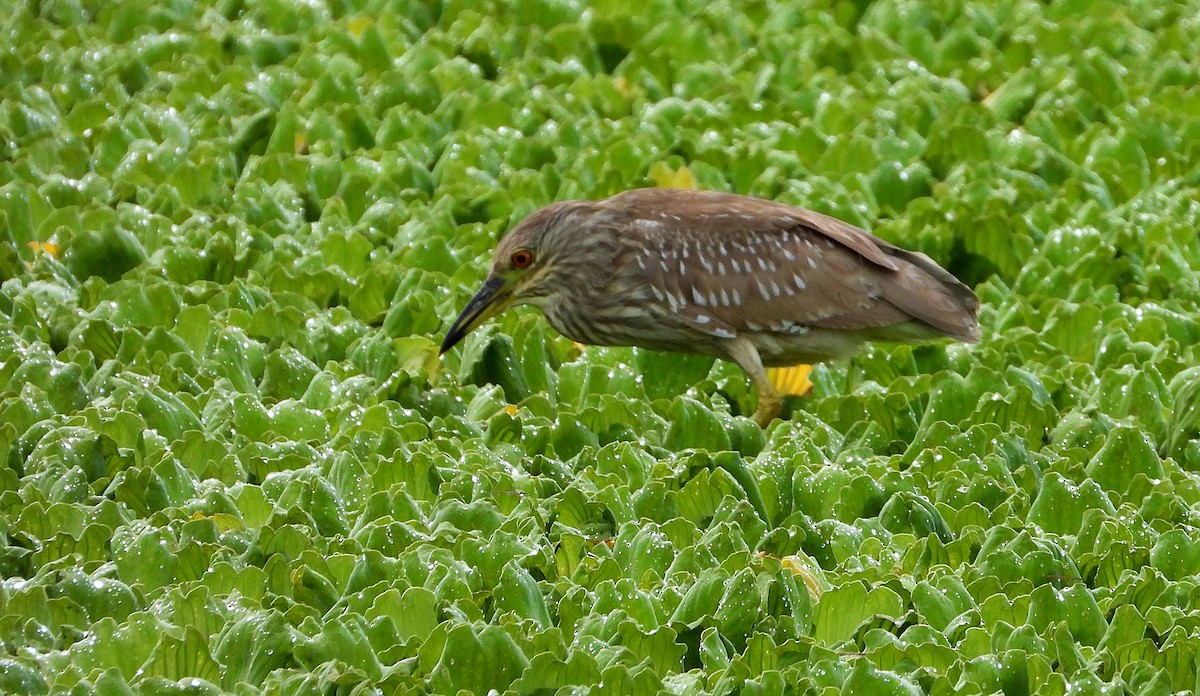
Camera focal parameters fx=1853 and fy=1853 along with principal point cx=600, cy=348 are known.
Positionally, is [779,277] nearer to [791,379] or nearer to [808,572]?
[791,379]

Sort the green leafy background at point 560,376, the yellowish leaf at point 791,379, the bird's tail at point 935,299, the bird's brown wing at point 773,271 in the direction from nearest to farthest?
the green leafy background at point 560,376
the bird's tail at point 935,299
the bird's brown wing at point 773,271
the yellowish leaf at point 791,379

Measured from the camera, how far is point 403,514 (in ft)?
17.4

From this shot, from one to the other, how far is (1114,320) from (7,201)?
4.24 meters

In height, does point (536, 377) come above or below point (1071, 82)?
below

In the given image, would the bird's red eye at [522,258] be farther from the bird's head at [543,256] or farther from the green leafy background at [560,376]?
the green leafy background at [560,376]

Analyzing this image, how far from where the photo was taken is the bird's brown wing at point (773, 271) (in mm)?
6480

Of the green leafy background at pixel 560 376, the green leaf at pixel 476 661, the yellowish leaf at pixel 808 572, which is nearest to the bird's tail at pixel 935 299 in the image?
the green leafy background at pixel 560 376

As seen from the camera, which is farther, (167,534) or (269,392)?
(269,392)

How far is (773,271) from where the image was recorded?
6.61m

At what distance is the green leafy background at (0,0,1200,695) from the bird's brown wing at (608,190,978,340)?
0.29 metres

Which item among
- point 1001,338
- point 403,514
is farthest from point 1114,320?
point 403,514

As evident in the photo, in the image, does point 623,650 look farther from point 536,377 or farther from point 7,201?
point 7,201

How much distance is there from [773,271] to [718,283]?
200 millimetres

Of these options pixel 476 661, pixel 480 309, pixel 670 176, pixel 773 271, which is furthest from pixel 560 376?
pixel 476 661
